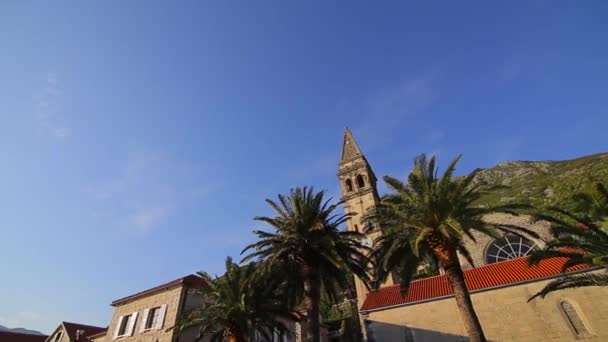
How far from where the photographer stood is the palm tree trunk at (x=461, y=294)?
14195 millimetres

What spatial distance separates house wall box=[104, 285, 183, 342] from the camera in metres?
24.6

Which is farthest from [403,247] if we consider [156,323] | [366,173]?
[366,173]

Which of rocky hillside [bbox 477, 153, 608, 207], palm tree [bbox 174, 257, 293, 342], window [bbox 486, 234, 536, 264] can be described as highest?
rocky hillside [bbox 477, 153, 608, 207]

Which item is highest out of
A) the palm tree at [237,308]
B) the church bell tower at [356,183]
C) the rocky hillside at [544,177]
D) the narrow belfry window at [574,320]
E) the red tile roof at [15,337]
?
the rocky hillside at [544,177]

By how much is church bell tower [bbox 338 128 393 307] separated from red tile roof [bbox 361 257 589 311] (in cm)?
1608

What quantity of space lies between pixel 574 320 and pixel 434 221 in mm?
15976

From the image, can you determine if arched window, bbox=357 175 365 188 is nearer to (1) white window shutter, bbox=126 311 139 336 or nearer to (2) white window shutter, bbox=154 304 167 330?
(2) white window shutter, bbox=154 304 167 330

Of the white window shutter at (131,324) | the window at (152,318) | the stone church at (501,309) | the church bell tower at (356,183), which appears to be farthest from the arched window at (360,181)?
the white window shutter at (131,324)

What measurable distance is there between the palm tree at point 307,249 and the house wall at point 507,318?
9560 mm

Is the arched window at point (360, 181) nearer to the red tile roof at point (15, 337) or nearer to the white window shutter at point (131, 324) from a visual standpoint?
the white window shutter at point (131, 324)

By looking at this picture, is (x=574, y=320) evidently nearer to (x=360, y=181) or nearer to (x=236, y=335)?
(x=236, y=335)

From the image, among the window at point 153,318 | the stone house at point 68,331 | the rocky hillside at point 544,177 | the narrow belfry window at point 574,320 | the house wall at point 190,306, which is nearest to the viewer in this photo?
the narrow belfry window at point 574,320

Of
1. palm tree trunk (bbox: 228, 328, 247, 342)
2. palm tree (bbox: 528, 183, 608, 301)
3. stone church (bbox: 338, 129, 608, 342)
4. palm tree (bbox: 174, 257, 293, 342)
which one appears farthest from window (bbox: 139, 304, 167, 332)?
palm tree (bbox: 528, 183, 608, 301)

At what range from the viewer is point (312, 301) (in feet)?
62.8
